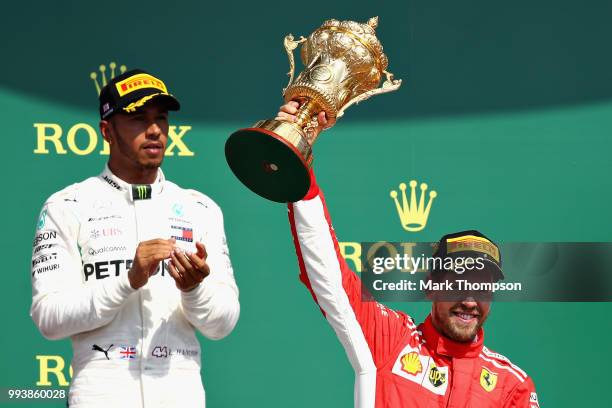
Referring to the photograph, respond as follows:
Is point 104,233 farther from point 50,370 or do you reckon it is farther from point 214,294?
point 50,370

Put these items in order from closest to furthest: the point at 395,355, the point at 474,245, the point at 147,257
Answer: the point at 147,257
the point at 395,355
the point at 474,245

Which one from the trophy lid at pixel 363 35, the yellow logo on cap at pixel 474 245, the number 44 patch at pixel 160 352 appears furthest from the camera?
the yellow logo on cap at pixel 474 245

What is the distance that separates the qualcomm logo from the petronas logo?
1024 millimetres

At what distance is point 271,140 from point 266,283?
1.04m

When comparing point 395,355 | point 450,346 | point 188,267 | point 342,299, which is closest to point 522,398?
point 450,346

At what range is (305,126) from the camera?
116 inches

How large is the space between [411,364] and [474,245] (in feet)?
1.50

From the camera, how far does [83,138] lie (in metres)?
3.74

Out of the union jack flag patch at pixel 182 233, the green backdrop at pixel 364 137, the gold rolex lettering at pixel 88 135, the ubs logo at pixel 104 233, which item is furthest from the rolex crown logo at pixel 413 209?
the ubs logo at pixel 104 233

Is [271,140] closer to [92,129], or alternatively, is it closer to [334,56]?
[334,56]

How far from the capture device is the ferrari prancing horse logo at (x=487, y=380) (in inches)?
130

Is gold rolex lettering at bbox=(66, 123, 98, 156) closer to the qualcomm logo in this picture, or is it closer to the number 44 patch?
the qualcomm logo

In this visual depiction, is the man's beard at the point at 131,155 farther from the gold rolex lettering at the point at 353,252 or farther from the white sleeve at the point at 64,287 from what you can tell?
the gold rolex lettering at the point at 353,252

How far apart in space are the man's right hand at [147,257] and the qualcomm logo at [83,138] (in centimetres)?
127
